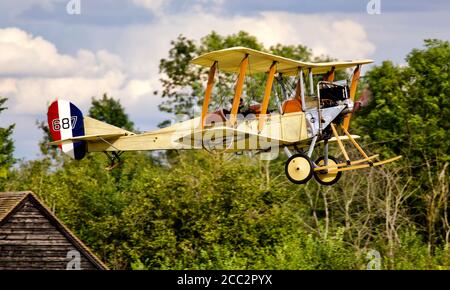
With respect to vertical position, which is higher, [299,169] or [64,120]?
[64,120]

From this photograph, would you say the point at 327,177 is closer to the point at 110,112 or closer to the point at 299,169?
the point at 299,169

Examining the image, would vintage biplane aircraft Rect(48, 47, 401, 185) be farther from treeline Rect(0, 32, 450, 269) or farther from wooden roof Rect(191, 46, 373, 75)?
treeline Rect(0, 32, 450, 269)

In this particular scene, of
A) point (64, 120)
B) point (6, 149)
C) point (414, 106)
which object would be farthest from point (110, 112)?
point (64, 120)

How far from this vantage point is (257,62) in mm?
16203

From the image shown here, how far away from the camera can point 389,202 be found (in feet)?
133

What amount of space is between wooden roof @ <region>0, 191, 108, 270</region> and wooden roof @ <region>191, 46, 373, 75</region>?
19.4 m

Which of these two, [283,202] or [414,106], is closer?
[283,202]

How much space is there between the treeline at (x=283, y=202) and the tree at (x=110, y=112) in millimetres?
13665

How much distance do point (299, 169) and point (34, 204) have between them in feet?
70.6

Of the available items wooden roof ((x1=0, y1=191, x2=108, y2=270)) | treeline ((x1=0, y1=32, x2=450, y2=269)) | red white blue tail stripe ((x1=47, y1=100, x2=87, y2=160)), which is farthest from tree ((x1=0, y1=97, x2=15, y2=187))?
red white blue tail stripe ((x1=47, y1=100, x2=87, y2=160))

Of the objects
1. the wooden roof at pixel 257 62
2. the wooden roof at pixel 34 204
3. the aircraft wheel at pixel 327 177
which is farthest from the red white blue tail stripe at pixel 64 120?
the wooden roof at pixel 34 204

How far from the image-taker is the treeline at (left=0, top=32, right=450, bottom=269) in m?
37.6

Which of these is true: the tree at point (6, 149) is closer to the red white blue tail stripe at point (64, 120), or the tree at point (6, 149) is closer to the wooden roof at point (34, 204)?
the wooden roof at point (34, 204)
